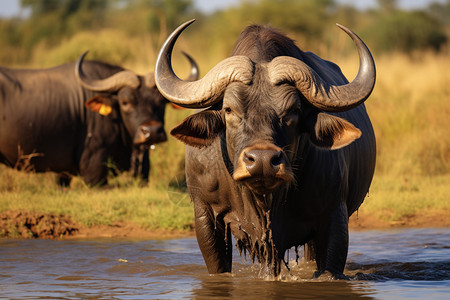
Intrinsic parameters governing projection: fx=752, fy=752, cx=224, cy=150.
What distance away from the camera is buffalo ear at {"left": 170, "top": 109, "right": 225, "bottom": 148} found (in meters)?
4.62

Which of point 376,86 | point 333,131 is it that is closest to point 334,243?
point 333,131

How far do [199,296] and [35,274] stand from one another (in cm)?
154

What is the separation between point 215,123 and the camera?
4.64m

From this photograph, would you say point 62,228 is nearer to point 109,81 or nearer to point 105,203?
point 105,203

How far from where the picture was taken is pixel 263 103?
4.43 metres

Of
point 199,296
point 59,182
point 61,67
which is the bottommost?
point 199,296

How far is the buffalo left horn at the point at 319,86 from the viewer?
4559mm

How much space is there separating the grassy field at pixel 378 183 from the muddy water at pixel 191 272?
67cm

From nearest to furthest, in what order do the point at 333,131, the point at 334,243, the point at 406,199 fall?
the point at 333,131 < the point at 334,243 < the point at 406,199

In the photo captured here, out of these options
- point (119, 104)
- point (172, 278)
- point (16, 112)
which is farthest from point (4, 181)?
point (172, 278)

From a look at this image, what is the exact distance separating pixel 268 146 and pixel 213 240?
1.33 m

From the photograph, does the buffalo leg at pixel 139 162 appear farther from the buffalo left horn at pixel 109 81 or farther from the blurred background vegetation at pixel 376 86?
the buffalo left horn at pixel 109 81

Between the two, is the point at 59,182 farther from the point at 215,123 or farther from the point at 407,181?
the point at 215,123

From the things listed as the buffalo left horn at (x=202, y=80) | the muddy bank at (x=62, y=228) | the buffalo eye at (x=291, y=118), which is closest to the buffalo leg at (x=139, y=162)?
the muddy bank at (x=62, y=228)
